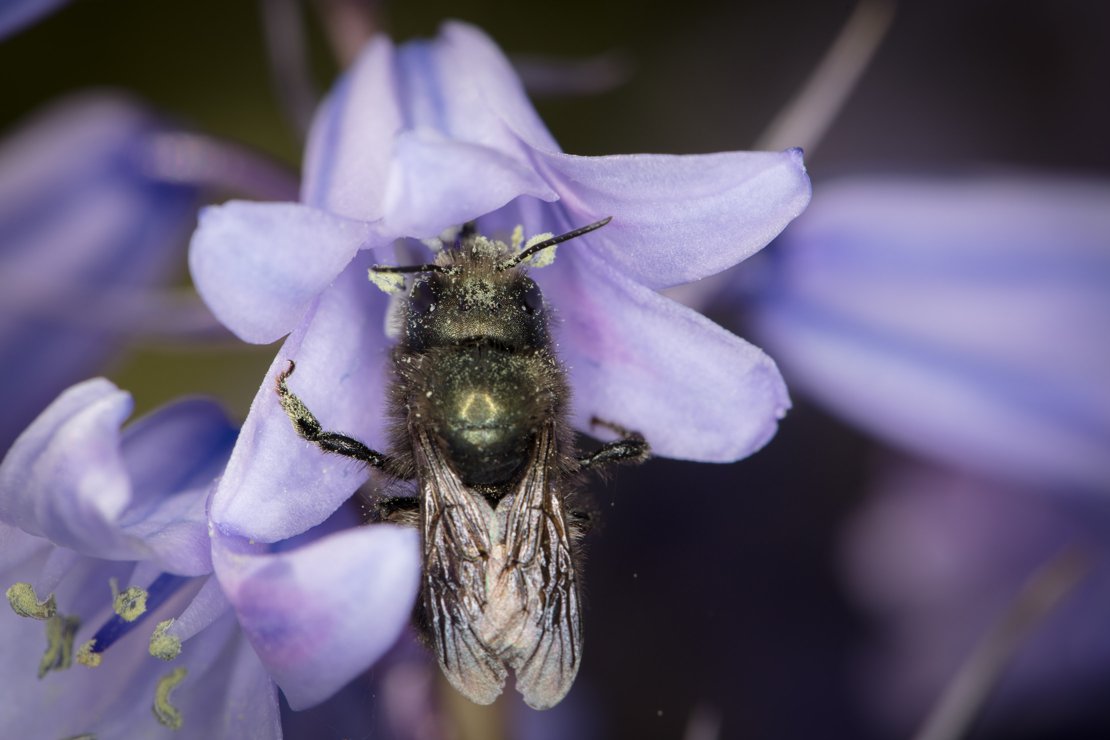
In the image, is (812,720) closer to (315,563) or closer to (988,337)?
(988,337)

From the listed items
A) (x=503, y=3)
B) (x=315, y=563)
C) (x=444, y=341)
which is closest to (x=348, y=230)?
(x=444, y=341)

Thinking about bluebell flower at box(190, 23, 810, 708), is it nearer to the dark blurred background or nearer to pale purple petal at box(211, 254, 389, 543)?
pale purple petal at box(211, 254, 389, 543)

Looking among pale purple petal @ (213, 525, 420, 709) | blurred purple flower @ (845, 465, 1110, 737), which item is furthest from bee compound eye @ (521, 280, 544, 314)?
blurred purple flower @ (845, 465, 1110, 737)

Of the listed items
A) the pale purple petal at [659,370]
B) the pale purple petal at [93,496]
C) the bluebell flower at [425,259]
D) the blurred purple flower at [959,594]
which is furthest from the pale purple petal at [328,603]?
the blurred purple flower at [959,594]

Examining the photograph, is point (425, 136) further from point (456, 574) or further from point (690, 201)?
point (456, 574)

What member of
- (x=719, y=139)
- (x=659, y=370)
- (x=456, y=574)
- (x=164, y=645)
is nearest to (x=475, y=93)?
(x=659, y=370)

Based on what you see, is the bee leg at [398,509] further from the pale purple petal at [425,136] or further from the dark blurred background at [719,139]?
the dark blurred background at [719,139]
